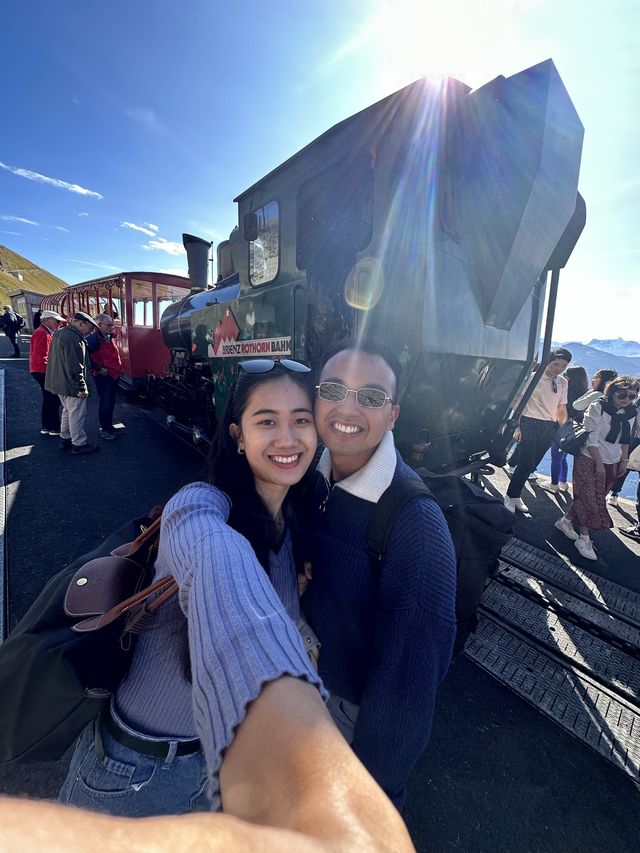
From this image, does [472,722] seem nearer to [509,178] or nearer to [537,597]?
[537,597]

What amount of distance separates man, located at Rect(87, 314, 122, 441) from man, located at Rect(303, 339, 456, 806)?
Result: 18.5ft

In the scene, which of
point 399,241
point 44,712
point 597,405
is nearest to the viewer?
point 44,712

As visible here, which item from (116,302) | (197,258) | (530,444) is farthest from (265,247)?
(116,302)

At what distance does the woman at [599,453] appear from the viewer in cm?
379

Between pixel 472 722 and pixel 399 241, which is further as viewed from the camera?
pixel 399 241

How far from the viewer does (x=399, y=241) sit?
8.99 ft

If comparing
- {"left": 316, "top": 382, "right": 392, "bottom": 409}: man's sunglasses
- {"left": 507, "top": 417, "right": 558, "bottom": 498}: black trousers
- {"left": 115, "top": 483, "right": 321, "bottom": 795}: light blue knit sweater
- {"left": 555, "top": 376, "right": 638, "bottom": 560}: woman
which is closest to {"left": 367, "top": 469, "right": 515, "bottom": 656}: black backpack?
{"left": 316, "top": 382, "right": 392, "bottom": 409}: man's sunglasses

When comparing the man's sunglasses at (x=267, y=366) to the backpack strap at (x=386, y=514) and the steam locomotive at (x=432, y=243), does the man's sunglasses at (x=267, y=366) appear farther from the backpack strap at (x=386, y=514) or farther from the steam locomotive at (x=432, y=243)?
the steam locomotive at (x=432, y=243)

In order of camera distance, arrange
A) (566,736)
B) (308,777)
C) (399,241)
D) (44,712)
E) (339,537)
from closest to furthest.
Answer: (308,777)
(44,712)
(339,537)
(566,736)
(399,241)

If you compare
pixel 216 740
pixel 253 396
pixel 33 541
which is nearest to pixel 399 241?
pixel 253 396

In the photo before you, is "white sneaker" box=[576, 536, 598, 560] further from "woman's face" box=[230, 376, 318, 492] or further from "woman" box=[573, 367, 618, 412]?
"woman's face" box=[230, 376, 318, 492]

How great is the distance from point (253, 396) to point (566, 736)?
8.66 ft

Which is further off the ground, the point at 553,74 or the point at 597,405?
the point at 553,74

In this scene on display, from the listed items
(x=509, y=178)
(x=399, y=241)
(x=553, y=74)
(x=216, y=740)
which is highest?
(x=553, y=74)
